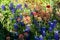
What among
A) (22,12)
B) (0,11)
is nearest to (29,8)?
(22,12)

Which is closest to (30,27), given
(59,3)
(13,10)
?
(13,10)

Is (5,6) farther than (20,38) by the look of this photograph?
Yes

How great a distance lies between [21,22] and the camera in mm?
4492

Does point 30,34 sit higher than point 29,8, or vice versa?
point 29,8

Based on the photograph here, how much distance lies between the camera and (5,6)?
484 centimetres

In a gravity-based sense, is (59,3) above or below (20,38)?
above

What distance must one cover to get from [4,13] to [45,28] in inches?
30.6

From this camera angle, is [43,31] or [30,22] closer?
[43,31]

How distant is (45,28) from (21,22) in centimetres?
40

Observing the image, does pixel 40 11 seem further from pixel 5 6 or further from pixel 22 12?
pixel 5 6

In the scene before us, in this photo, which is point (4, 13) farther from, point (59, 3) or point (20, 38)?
point (59, 3)

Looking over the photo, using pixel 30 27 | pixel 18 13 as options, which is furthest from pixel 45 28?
pixel 18 13

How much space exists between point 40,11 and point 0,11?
2.35 ft

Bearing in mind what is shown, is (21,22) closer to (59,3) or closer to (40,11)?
(40,11)
